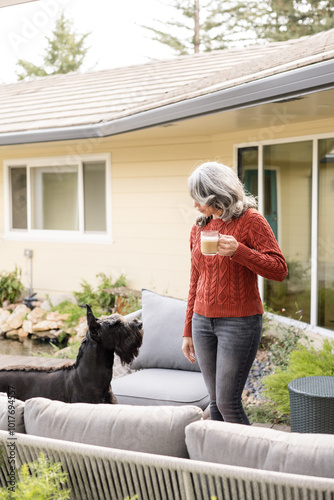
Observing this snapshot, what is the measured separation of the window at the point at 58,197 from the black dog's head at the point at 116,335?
5.73 metres

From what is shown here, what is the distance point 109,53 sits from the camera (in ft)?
94.3

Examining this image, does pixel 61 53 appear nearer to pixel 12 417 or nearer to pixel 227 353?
pixel 227 353

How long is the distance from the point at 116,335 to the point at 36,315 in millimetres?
5396

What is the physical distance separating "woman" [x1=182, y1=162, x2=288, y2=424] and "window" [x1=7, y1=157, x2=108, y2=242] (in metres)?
6.12

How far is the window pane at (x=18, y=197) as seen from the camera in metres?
9.86

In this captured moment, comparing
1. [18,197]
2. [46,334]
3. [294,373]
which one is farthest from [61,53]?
[294,373]

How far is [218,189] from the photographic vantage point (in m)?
2.65

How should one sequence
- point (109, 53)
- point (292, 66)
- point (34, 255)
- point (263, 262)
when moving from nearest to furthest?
point (263, 262) → point (292, 66) → point (34, 255) → point (109, 53)

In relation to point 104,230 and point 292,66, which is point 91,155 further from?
point 292,66

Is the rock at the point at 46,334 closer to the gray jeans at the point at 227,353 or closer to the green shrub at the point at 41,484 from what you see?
the gray jeans at the point at 227,353

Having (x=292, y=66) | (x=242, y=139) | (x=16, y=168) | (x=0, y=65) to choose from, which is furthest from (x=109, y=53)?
(x=292, y=66)

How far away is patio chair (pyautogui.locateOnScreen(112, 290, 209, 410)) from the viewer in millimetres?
3600

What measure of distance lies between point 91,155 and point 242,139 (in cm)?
275

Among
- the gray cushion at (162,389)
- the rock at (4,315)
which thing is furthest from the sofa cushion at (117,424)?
the rock at (4,315)
